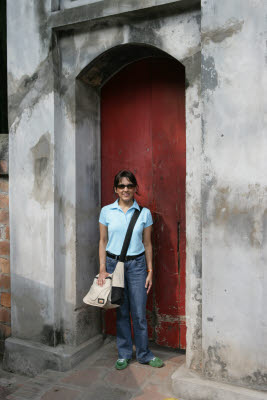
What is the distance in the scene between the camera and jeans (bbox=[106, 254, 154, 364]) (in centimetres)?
361

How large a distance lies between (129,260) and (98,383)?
44.5 inches

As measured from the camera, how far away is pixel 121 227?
11.7 ft

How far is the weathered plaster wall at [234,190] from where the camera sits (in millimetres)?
2889

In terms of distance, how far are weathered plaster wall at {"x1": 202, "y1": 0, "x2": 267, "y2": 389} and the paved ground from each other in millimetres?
563

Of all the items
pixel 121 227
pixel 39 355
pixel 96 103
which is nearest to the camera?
pixel 121 227

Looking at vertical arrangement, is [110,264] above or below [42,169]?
below

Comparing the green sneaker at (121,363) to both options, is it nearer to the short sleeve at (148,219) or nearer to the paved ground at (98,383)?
the paved ground at (98,383)

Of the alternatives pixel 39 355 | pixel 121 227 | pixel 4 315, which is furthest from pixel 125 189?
pixel 4 315

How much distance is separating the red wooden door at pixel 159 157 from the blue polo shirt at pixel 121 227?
37cm

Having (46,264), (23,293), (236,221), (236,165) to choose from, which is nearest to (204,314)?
(236,221)

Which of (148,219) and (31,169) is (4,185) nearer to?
(31,169)

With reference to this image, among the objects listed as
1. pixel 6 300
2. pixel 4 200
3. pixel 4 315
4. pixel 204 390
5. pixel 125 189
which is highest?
pixel 125 189

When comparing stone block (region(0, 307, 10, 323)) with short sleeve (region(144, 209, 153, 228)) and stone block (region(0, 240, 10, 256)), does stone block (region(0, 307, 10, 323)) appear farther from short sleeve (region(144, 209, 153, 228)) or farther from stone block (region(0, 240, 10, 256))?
short sleeve (region(144, 209, 153, 228))

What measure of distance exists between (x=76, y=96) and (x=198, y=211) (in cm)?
168
